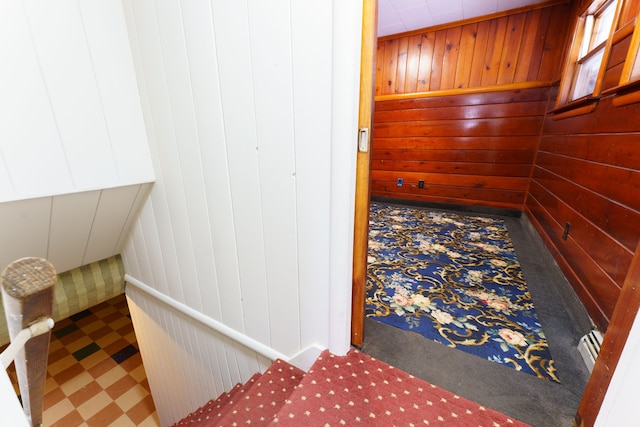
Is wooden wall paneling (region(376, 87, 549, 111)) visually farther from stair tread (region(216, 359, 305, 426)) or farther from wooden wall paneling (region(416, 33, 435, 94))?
stair tread (region(216, 359, 305, 426))

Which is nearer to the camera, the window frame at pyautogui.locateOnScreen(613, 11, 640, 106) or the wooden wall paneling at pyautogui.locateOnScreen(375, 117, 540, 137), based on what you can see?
the window frame at pyautogui.locateOnScreen(613, 11, 640, 106)

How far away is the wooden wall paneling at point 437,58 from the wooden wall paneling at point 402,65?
0.98 feet

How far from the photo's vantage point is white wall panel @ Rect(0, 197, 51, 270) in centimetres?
122

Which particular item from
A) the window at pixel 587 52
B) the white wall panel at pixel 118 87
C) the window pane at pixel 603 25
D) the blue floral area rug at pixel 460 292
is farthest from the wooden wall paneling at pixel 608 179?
the white wall panel at pixel 118 87

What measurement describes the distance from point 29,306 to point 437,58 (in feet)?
12.6

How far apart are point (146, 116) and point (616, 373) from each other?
1.97 metres

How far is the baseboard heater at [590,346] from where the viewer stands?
1069mm

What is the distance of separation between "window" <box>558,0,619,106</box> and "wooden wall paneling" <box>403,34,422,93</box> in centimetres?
146

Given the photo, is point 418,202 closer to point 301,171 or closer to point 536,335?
point 536,335

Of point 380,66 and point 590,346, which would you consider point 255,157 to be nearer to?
point 590,346

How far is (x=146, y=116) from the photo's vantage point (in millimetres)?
1400

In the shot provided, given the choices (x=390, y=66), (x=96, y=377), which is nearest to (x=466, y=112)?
(x=390, y=66)

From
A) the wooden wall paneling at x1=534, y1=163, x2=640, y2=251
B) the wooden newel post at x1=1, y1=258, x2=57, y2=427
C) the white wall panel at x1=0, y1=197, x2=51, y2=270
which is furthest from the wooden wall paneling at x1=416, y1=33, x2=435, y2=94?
the wooden newel post at x1=1, y1=258, x2=57, y2=427

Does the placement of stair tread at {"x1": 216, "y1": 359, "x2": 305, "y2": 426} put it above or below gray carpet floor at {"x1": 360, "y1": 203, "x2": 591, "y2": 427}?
below
